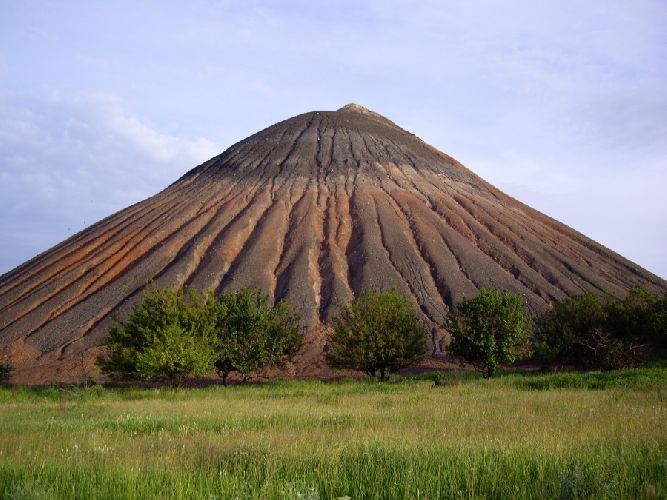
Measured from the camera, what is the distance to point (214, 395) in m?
28.9

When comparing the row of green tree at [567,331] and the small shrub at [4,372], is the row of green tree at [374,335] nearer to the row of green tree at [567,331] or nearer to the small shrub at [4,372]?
the row of green tree at [567,331]

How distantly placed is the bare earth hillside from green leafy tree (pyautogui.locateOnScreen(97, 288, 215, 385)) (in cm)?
1709

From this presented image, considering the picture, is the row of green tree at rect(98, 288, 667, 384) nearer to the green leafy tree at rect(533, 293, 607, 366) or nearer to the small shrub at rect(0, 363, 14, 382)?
the green leafy tree at rect(533, 293, 607, 366)

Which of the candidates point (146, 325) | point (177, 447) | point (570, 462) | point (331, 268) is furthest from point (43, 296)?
point (570, 462)

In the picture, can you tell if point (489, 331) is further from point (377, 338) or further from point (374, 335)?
point (374, 335)

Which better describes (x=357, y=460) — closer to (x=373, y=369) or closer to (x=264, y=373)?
(x=373, y=369)

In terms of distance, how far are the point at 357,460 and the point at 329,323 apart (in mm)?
51440

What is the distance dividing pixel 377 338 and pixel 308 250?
1269 inches

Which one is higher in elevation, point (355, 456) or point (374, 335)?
point (374, 335)

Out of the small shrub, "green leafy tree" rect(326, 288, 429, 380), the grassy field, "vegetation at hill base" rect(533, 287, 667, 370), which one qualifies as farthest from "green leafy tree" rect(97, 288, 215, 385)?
"vegetation at hill base" rect(533, 287, 667, 370)

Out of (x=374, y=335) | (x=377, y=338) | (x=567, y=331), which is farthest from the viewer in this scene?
(x=567, y=331)

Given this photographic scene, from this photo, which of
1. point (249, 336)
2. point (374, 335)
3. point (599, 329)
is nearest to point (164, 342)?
point (249, 336)

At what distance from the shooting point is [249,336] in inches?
1617

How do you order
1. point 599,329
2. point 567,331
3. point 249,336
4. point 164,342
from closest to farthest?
point 164,342
point 599,329
point 249,336
point 567,331
